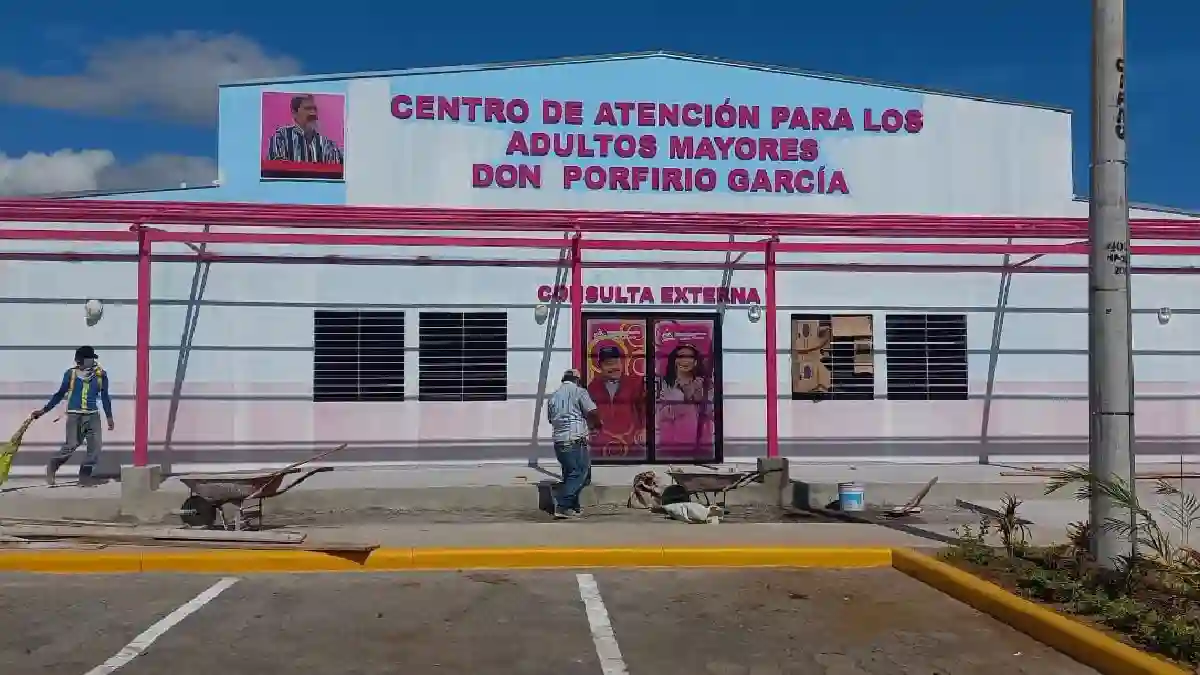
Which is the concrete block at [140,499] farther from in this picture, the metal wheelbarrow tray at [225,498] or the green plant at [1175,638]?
the green plant at [1175,638]

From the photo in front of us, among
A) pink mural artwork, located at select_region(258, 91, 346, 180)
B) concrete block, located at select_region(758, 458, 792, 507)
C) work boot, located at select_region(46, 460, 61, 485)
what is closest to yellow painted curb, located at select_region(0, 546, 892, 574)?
concrete block, located at select_region(758, 458, 792, 507)

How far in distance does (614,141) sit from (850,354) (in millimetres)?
4869

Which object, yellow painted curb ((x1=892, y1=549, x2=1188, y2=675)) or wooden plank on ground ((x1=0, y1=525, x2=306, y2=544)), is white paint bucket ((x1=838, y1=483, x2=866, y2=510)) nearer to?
yellow painted curb ((x1=892, y1=549, x2=1188, y2=675))

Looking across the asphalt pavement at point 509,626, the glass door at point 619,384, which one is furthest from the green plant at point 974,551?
the glass door at point 619,384

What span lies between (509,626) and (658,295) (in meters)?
9.08

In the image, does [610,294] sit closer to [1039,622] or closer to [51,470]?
[51,470]

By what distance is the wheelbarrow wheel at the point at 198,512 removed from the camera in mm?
10852

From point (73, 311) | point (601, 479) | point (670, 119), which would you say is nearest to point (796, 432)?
point (601, 479)

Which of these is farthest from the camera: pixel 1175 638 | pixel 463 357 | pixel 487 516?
pixel 463 357

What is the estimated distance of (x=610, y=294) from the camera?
1595 cm

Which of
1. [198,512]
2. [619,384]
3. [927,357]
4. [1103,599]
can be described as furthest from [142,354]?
[927,357]

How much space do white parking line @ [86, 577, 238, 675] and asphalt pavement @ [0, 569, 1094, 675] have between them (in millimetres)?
18

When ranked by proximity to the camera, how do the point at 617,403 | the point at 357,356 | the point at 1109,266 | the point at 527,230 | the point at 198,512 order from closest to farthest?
the point at 1109,266
the point at 198,512
the point at 527,230
the point at 357,356
the point at 617,403

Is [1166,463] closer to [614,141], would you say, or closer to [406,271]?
[614,141]
